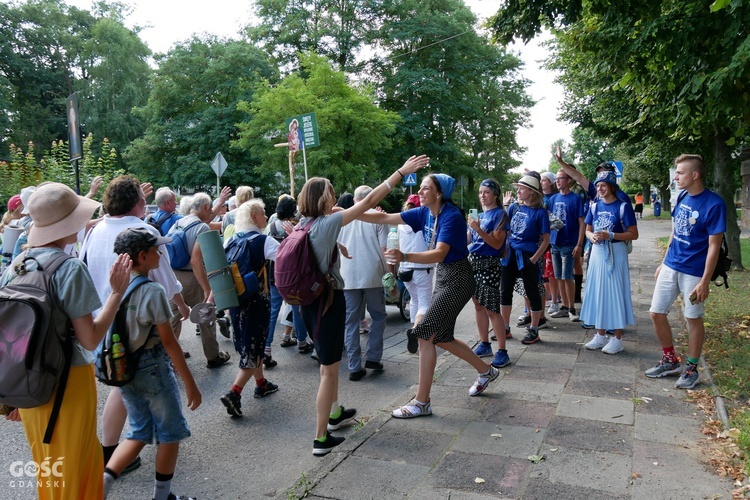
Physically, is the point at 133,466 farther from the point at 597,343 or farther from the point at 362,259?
the point at 597,343

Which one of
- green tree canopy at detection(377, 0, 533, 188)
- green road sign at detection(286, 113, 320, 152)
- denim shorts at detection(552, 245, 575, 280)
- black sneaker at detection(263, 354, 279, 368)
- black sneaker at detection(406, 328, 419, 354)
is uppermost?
green tree canopy at detection(377, 0, 533, 188)

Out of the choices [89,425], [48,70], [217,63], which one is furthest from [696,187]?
[48,70]

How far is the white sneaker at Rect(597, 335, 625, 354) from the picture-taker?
245 inches

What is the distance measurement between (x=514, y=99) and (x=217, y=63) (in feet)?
64.6

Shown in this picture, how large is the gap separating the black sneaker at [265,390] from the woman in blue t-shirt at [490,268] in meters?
2.22

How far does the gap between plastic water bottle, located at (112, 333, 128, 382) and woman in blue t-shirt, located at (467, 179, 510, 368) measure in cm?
361

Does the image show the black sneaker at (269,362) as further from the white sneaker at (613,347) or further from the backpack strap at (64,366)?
the backpack strap at (64,366)

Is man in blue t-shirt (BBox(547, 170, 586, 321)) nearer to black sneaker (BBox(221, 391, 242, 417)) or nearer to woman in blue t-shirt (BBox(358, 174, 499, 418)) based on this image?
woman in blue t-shirt (BBox(358, 174, 499, 418))

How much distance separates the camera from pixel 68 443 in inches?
98.9

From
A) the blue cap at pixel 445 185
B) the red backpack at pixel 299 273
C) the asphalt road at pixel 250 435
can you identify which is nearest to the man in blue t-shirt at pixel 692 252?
the blue cap at pixel 445 185

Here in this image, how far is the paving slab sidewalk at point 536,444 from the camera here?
3.33m

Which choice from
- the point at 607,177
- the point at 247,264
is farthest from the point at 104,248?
the point at 607,177

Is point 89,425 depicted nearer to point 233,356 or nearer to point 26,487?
point 26,487

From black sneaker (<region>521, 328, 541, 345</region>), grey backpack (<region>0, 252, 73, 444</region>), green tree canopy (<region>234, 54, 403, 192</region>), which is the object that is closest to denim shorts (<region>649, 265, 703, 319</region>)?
black sneaker (<region>521, 328, 541, 345</region>)
